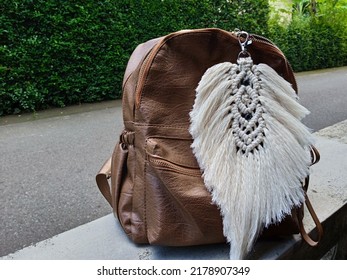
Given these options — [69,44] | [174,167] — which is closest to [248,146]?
[174,167]

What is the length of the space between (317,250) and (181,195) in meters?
0.65

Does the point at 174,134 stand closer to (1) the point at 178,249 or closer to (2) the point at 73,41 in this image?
(1) the point at 178,249

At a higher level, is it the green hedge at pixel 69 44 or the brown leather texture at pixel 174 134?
the brown leather texture at pixel 174 134

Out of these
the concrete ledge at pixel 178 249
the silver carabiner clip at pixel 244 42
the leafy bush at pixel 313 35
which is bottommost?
the leafy bush at pixel 313 35

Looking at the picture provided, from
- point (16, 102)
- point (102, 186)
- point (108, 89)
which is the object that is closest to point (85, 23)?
point (108, 89)

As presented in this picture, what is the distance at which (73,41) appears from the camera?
4562 millimetres

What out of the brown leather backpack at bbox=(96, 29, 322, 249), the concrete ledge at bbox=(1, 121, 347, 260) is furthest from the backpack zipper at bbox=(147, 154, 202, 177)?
the concrete ledge at bbox=(1, 121, 347, 260)

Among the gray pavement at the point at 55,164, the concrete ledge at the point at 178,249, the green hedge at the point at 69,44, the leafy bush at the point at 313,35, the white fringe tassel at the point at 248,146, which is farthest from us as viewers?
the leafy bush at the point at 313,35

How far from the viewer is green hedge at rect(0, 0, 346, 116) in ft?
13.7

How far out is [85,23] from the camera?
462 cm

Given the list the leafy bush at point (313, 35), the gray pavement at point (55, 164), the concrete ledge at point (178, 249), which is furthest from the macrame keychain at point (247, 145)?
the leafy bush at point (313, 35)

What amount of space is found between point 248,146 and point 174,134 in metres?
0.21

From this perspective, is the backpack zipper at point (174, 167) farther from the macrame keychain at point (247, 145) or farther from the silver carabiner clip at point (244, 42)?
the silver carabiner clip at point (244, 42)

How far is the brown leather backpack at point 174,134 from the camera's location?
0.93m
